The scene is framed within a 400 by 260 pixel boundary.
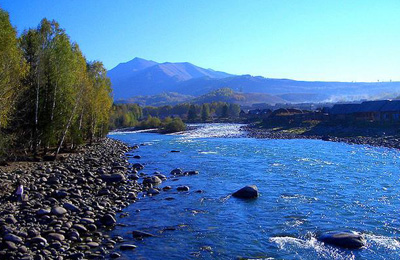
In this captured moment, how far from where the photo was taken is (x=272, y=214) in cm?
1641

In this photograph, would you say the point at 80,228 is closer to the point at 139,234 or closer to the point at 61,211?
the point at 61,211

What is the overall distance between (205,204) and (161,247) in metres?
5.88

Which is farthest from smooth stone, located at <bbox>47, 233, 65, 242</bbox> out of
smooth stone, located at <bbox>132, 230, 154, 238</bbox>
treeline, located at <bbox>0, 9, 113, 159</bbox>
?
treeline, located at <bbox>0, 9, 113, 159</bbox>

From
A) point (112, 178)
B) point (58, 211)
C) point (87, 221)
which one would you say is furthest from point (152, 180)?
point (87, 221)

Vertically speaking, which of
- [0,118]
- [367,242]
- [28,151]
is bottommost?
[367,242]

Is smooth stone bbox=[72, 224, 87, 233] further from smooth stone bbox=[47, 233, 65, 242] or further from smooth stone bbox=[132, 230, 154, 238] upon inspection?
smooth stone bbox=[132, 230, 154, 238]

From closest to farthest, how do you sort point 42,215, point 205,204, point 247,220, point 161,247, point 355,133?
point 161,247
point 42,215
point 247,220
point 205,204
point 355,133

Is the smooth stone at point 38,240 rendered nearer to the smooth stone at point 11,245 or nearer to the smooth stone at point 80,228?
the smooth stone at point 11,245

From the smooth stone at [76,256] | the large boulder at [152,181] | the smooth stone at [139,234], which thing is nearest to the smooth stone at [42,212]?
the smooth stone at [139,234]

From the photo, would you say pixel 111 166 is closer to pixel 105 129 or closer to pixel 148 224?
pixel 148 224

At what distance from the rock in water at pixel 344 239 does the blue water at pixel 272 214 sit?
307 mm

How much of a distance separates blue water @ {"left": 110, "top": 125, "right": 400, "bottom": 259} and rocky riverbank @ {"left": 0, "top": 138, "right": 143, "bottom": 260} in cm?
103

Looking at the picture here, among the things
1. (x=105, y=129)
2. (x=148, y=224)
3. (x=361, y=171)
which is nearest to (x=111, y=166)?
(x=148, y=224)

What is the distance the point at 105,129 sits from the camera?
56.5m
